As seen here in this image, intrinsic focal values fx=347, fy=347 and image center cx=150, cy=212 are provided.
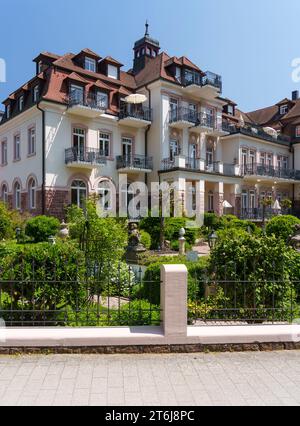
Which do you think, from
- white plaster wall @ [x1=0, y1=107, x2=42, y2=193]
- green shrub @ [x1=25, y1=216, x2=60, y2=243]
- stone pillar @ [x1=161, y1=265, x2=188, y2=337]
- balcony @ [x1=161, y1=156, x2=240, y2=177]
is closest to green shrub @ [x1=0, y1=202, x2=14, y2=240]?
green shrub @ [x1=25, y1=216, x2=60, y2=243]

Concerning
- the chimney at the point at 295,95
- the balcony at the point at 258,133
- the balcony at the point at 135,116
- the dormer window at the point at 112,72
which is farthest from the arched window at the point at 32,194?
the chimney at the point at 295,95

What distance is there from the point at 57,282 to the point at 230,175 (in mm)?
25040

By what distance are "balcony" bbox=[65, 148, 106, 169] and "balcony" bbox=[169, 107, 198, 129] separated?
650 cm

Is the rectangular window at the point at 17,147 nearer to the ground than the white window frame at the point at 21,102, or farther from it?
nearer to the ground

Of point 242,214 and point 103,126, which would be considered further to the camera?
point 242,214

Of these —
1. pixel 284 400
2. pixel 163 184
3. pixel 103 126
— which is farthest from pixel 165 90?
pixel 284 400

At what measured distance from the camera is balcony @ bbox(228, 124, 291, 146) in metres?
30.8

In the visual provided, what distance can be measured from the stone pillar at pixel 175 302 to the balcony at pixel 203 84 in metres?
23.7

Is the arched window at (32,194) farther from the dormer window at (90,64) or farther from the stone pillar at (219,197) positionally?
the stone pillar at (219,197)

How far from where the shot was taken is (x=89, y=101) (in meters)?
22.6

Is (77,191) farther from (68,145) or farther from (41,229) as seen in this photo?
(41,229)

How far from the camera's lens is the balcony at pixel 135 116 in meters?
24.3
